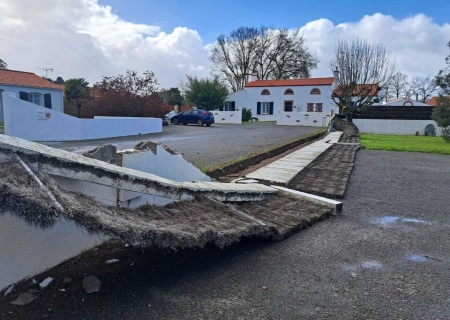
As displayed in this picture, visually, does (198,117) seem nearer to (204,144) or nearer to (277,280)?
(204,144)

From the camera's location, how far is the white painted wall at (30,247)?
2861 millimetres

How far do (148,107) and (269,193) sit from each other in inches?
733

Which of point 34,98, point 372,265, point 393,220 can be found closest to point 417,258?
point 372,265

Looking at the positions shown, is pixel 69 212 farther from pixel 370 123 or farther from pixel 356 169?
pixel 370 123

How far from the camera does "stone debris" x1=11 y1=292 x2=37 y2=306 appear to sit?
2.73 metres

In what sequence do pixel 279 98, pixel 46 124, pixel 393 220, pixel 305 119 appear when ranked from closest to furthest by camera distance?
1. pixel 393 220
2. pixel 46 124
3. pixel 305 119
4. pixel 279 98

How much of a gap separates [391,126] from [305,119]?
7.64 meters

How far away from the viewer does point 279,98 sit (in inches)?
1754

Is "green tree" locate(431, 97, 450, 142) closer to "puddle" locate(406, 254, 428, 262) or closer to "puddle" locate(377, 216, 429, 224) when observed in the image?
"puddle" locate(377, 216, 429, 224)

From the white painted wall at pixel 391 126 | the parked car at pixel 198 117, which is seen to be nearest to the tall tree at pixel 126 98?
the parked car at pixel 198 117

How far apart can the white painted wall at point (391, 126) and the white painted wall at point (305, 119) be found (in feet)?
9.24

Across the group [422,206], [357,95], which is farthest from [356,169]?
[357,95]

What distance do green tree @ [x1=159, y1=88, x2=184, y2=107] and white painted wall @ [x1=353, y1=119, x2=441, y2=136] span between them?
2447cm

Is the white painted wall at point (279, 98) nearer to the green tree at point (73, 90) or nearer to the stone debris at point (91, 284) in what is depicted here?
the green tree at point (73, 90)
